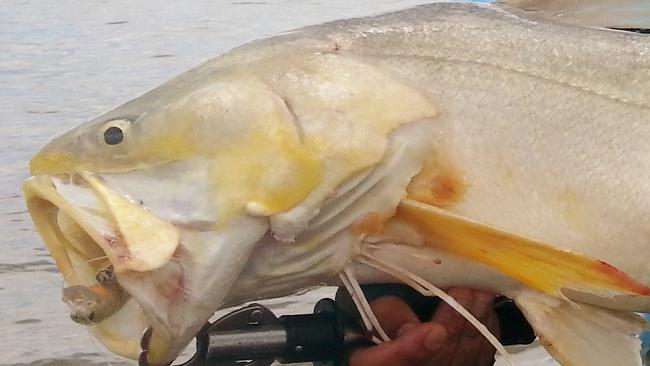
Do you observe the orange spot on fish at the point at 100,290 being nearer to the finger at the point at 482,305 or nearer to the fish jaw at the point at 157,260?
the fish jaw at the point at 157,260

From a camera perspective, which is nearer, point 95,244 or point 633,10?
point 95,244

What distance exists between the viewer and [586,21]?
1.76 metres

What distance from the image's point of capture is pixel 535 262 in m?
1.52

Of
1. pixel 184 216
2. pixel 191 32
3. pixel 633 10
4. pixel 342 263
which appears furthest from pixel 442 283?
pixel 191 32

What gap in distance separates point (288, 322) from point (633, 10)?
2.42 ft

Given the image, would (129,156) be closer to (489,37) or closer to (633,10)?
(489,37)

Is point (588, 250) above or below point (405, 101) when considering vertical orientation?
below

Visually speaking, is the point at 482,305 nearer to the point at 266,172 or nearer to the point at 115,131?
the point at 266,172

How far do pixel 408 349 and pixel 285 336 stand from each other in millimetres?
193

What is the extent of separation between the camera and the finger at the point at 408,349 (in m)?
1.73

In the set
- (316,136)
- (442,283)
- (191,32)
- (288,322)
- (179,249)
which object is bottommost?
(191,32)

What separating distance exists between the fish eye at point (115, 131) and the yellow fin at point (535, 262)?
45 centimetres

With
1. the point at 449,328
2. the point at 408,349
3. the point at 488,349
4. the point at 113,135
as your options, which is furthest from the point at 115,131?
the point at 488,349

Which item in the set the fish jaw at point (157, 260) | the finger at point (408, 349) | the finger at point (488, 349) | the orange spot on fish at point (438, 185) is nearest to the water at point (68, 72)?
the finger at point (488, 349)
